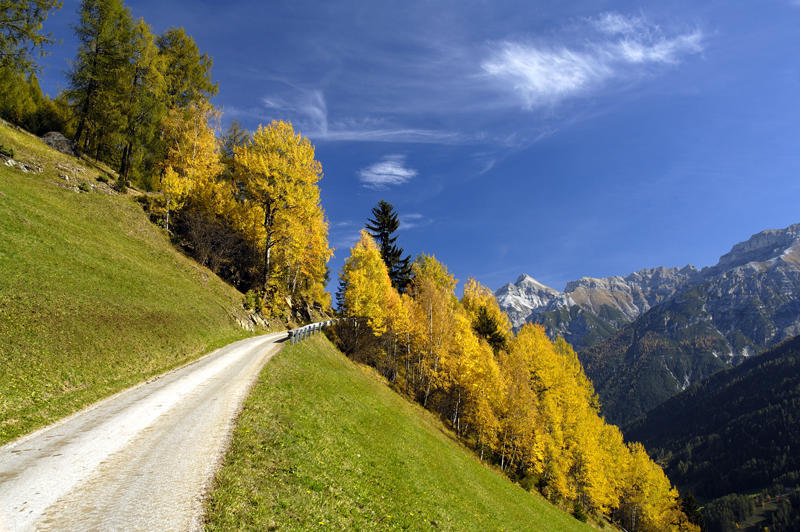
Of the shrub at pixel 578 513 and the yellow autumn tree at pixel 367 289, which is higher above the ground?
the yellow autumn tree at pixel 367 289

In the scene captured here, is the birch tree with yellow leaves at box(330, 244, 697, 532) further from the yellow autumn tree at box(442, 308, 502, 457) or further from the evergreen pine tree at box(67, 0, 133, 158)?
the evergreen pine tree at box(67, 0, 133, 158)

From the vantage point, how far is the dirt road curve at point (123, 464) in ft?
24.9

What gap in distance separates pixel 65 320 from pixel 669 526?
110 metres

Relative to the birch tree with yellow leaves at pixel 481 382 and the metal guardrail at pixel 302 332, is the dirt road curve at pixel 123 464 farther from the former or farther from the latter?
the birch tree with yellow leaves at pixel 481 382

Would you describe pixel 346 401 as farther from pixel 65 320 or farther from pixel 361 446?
pixel 65 320

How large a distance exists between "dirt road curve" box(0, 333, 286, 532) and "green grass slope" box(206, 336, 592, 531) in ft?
2.72

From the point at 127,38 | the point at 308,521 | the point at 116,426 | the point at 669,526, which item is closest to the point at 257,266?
the point at 127,38

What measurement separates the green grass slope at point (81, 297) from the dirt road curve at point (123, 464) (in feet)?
5.59

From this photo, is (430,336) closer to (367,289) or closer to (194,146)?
(367,289)

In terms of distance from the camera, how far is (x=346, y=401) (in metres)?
22.8

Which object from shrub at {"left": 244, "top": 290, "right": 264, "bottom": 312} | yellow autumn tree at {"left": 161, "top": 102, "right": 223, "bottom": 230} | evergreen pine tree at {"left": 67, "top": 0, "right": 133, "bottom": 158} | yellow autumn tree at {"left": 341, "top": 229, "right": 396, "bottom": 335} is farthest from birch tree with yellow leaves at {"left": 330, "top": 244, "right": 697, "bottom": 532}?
evergreen pine tree at {"left": 67, "top": 0, "right": 133, "bottom": 158}

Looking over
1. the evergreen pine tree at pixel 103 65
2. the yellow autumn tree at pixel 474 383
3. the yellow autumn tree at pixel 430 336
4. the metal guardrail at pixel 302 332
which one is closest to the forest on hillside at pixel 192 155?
the evergreen pine tree at pixel 103 65

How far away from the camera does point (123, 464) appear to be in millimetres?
9930

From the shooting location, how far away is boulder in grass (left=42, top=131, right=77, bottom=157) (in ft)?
131
